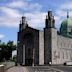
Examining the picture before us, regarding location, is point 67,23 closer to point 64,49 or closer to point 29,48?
point 64,49

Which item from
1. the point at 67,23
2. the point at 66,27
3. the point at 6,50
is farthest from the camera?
the point at 66,27

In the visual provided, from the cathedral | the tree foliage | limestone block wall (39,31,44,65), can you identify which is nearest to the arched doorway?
the cathedral

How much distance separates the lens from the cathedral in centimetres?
9125

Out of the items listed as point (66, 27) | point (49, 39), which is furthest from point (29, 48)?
point (66, 27)

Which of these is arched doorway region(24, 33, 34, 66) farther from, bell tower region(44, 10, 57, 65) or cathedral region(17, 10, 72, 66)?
bell tower region(44, 10, 57, 65)

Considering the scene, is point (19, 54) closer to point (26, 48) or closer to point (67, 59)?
point (26, 48)

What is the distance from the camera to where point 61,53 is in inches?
3967

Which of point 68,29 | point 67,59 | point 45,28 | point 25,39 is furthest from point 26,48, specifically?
point 68,29

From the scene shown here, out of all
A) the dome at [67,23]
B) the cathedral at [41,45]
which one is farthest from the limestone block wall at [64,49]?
the dome at [67,23]

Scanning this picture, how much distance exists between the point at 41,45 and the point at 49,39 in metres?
3.47

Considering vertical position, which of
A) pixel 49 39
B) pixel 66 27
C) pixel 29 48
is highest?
pixel 66 27

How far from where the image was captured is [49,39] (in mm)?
92500

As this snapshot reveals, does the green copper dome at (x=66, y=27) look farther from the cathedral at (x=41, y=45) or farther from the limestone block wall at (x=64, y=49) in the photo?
the cathedral at (x=41, y=45)

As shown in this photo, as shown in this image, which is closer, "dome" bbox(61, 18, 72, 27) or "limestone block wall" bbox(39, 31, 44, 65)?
"limestone block wall" bbox(39, 31, 44, 65)
